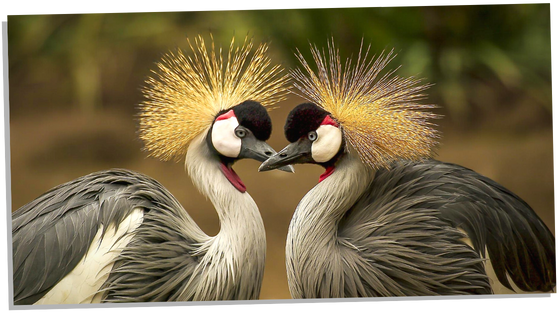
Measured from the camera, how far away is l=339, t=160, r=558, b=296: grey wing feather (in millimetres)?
1683

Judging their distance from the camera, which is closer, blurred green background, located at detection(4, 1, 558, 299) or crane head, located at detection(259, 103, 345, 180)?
crane head, located at detection(259, 103, 345, 180)

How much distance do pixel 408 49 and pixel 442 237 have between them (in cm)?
60

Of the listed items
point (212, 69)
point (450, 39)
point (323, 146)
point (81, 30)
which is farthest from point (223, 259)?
point (450, 39)

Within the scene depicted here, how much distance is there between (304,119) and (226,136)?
235 mm

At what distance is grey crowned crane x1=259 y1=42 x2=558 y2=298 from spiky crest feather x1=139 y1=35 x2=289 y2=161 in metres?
0.14

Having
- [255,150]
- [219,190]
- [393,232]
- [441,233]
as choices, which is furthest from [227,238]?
[441,233]

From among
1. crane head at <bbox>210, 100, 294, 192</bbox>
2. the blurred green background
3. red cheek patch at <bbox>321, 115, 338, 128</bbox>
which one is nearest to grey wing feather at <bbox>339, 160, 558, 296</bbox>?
the blurred green background

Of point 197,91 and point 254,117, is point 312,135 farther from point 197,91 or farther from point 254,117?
point 197,91

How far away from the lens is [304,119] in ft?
5.49

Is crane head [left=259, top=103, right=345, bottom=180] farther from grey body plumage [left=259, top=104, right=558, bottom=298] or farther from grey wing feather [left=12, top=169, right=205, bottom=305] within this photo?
grey wing feather [left=12, top=169, right=205, bottom=305]

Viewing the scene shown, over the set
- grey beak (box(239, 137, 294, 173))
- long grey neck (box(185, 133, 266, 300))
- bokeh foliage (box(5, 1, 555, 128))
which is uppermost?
bokeh foliage (box(5, 1, 555, 128))

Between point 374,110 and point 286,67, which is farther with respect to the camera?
point 286,67

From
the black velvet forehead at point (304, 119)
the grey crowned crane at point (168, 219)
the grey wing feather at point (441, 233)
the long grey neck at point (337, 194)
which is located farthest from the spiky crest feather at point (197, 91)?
the grey wing feather at point (441, 233)

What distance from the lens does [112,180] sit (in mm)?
1719
